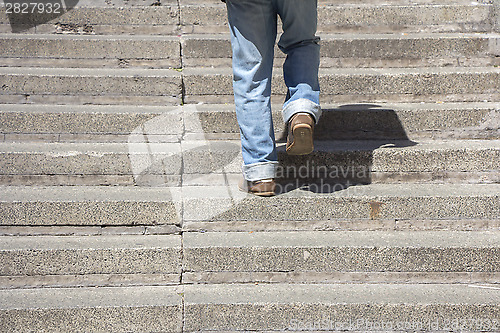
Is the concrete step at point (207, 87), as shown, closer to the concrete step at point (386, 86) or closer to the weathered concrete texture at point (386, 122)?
the concrete step at point (386, 86)

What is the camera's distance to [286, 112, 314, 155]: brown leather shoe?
2578 mm

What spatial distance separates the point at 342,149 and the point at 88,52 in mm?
2063

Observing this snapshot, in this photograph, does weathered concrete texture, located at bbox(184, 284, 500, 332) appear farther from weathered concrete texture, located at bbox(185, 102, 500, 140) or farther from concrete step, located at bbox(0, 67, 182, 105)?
concrete step, located at bbox(0, 67, 182, 105)

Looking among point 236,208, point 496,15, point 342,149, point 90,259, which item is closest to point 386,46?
point 496,15

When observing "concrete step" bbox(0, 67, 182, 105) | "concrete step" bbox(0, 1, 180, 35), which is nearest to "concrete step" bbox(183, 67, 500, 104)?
"concrete step" bbox(0, 67, 182, 105)

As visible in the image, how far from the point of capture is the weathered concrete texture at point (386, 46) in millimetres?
3912

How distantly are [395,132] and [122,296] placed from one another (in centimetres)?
192

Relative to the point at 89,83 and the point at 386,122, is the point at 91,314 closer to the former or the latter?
the point at 89,83

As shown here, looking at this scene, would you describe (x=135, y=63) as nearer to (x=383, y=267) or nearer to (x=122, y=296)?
(x=122, y=296)

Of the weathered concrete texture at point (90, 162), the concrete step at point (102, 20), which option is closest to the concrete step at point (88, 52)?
the concrete step at point (102, 20)

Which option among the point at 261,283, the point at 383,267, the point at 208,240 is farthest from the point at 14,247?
the point at 383,267

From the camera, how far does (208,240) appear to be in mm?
2727

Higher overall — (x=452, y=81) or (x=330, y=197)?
(x=452, y=81)

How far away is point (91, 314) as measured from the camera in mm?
2477
